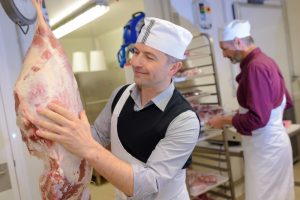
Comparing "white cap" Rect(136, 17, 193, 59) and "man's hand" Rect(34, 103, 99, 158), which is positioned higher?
"white cap" Rect(136, 17, 193, 59)

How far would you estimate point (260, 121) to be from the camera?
1945mm

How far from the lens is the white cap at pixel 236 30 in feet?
7.22

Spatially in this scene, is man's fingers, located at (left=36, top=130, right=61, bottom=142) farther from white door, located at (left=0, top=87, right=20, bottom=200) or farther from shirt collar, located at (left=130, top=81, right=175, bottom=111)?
white door, located at (left=0, top=87, right=20, bottom=200)

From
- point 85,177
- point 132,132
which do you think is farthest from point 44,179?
point 132,132

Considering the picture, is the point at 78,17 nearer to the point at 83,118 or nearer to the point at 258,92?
the point at 258,92

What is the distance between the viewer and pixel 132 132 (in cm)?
104

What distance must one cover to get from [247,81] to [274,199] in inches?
33.2

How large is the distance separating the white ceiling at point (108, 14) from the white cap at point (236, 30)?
788 mm

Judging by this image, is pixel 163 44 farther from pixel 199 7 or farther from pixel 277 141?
pixel 199 7

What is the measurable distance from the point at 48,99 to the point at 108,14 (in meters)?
2.50

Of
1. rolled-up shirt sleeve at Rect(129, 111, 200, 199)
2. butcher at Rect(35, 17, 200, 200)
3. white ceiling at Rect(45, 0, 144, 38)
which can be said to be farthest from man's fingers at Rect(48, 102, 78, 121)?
white ceiling at Rect(45, 0, 144, 38)

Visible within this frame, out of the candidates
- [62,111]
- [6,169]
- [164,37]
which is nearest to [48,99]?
[62,111]

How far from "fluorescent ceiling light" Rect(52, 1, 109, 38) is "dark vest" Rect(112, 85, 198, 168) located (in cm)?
163

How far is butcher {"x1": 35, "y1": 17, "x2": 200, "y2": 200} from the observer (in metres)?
0.72
